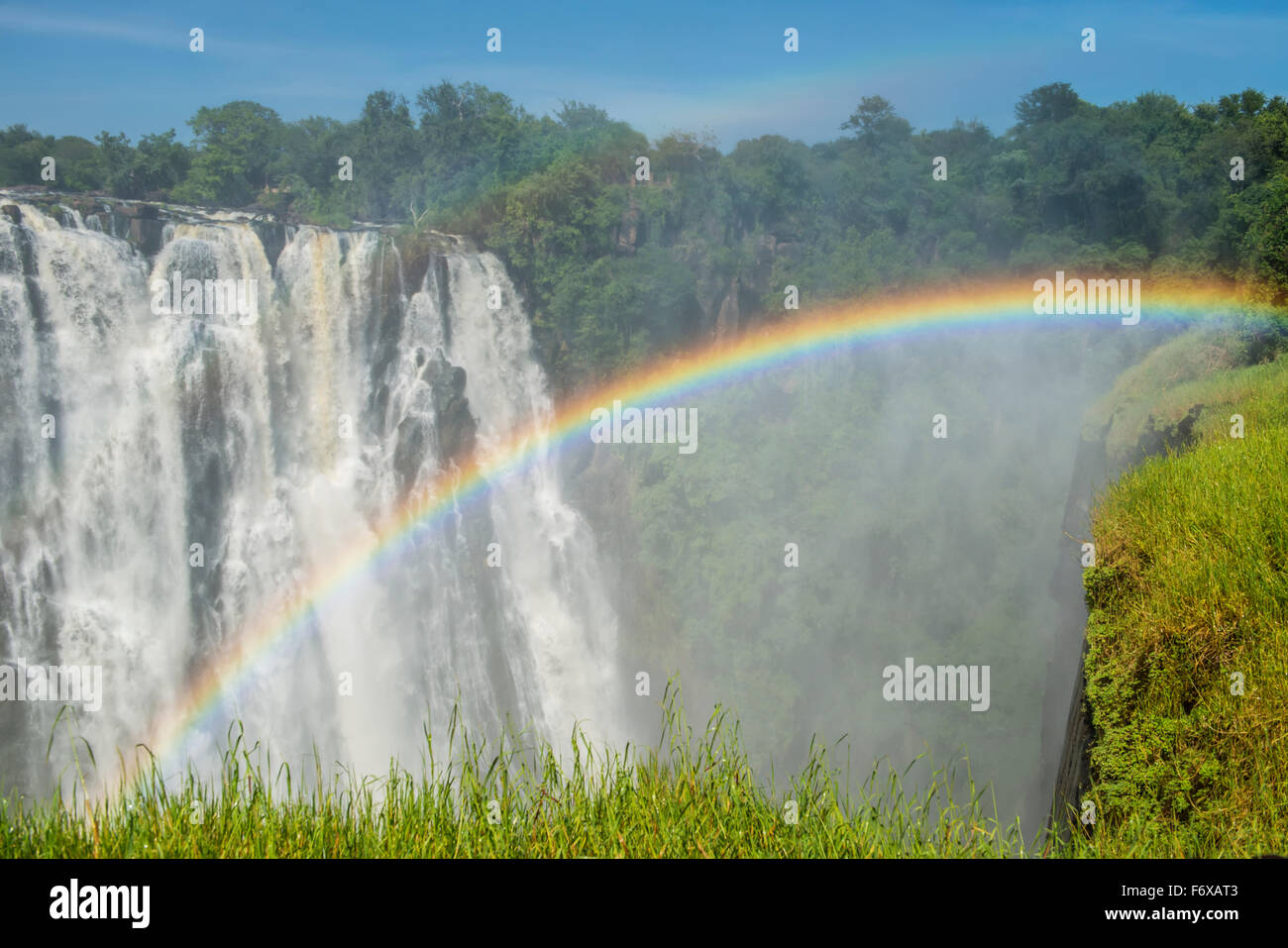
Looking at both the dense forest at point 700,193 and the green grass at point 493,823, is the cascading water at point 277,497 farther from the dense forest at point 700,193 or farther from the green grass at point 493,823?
the green grass at point 493,823

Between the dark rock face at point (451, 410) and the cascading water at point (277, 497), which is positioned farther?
the dark rock face at point (451, 410)

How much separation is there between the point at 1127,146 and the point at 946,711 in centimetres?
2333

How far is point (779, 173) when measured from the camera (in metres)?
41.2

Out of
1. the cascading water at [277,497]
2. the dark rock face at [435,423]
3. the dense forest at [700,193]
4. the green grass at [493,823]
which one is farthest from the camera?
the dense forest at [700,193]

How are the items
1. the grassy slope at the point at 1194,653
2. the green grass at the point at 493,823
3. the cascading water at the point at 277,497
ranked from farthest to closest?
the cascading water at the point at 277,497, the grassy slope at the point at 1194,653, the green grass at the point at 493,823

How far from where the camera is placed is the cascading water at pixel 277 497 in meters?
25.6

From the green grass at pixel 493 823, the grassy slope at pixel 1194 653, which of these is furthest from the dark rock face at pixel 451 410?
the green grass at pixel 493 823

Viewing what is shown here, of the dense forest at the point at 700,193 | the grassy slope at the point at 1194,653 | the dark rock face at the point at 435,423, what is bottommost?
the grassy slope at the point at 1194,653

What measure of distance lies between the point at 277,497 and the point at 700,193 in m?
20.3

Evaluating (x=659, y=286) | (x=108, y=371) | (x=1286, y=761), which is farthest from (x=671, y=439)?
(x=1286, y=761)

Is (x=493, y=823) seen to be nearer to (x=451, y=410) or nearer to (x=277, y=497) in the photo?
(x=277, y=497)

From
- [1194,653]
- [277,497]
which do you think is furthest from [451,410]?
[1194,653]

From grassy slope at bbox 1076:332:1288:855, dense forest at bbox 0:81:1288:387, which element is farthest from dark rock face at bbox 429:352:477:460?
grassy slope at bbox 1076:332:1288:855

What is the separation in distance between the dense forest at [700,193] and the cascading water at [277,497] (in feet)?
16.1
